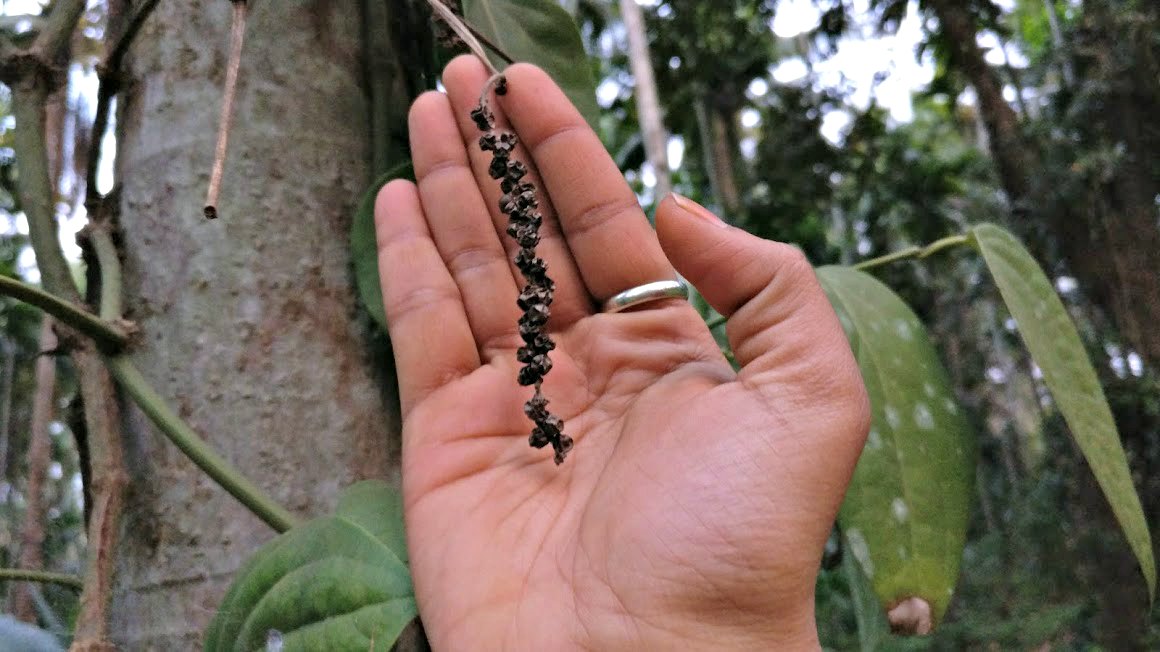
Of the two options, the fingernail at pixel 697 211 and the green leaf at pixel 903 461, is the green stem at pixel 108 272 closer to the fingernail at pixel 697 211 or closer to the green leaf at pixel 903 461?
the fingernail at pixel 697 211

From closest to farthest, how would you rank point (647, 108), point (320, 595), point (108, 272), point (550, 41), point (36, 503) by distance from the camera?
point (320, 595) < point (108, 272) < point (550, 41) < point (647, 108) < point (36, 503)

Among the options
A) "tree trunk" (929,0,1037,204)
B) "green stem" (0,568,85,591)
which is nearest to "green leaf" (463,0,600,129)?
"green stem" (0,568,85,591)

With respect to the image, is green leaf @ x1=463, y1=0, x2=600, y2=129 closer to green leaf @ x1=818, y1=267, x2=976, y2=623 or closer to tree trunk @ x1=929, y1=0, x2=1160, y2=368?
green leaf @ x1=818, y1=267, x2=976, y2=623

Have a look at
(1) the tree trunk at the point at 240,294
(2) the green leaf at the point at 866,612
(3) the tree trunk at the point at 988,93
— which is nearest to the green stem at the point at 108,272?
(1) the tree trunk at the point at 240,294

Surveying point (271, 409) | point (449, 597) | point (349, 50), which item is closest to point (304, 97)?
point (349, 50)

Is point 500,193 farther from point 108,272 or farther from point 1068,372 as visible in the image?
point 1068,372

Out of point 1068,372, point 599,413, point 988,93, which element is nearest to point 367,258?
point 599,413

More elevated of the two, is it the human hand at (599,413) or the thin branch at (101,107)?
the thin branch at (101,107)
